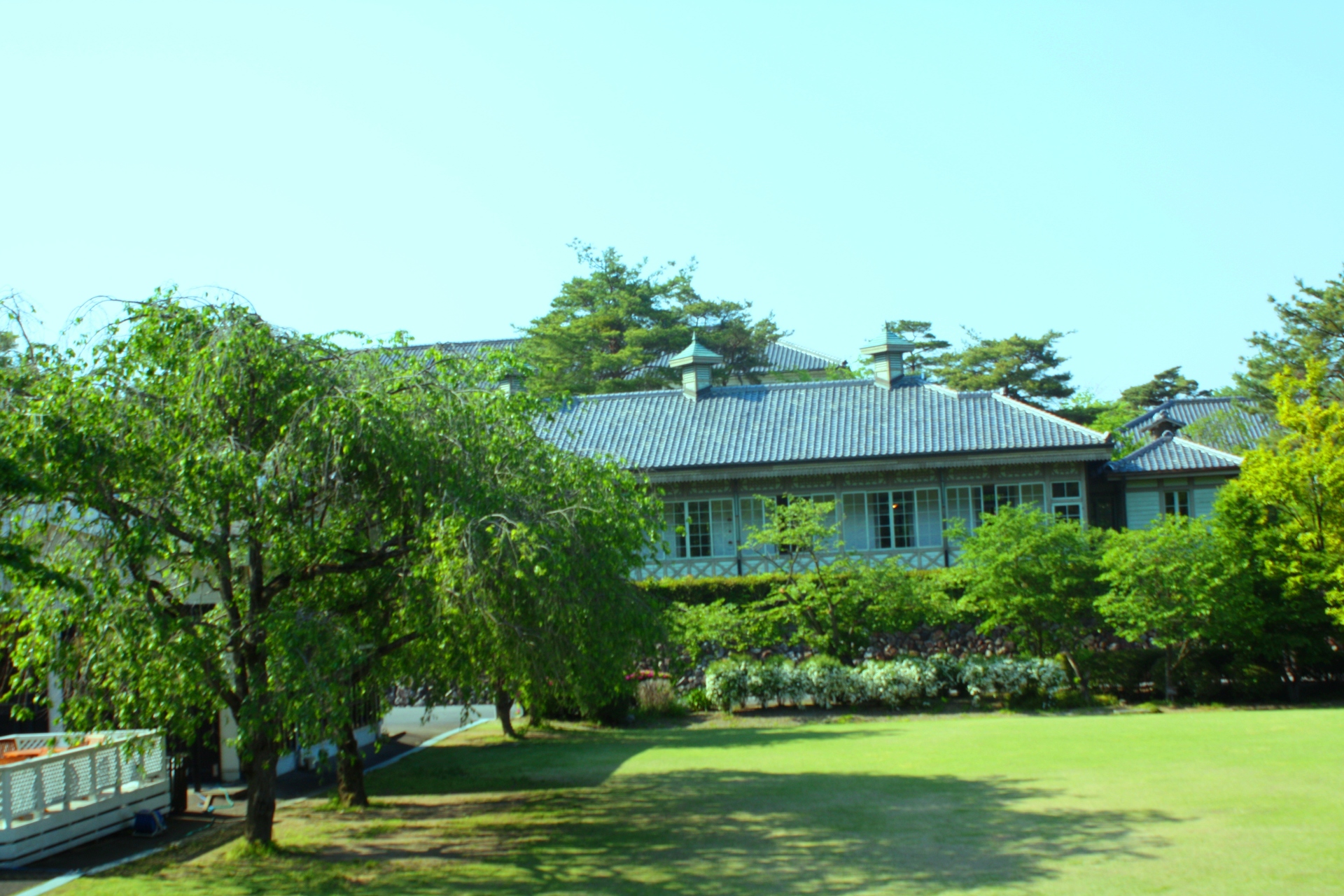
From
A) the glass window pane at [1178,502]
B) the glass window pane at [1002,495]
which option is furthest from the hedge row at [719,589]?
the glass window pane at [1178,502]

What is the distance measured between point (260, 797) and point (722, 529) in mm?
18658

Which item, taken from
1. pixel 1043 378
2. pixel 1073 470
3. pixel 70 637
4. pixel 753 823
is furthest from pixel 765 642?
pixel 1043 378

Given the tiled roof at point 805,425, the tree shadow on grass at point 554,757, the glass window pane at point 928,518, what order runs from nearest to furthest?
1. the tree shadow on grass at point 554,757
2. the tiled roof at point 805,425
3. the glass window pane at point 928,518

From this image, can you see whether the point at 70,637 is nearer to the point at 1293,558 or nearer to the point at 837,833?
the point at 837,833

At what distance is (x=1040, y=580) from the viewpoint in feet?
70.5

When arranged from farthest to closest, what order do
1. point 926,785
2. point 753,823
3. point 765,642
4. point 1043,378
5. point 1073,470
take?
point 1043,378 < point 1073,470 < point 765,642 < point 926,785 < point 753,823

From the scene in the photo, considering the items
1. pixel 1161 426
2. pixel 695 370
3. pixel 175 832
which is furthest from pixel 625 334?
pixel 175 832

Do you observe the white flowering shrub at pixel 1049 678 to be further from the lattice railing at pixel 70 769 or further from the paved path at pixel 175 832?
the lattice railing at pixel 70 769

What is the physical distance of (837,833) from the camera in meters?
10.5

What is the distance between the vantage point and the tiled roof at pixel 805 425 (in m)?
27.0

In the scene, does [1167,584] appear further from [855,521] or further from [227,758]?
[227,758]

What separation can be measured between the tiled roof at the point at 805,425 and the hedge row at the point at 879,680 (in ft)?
20.5

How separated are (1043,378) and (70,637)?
4085 cm

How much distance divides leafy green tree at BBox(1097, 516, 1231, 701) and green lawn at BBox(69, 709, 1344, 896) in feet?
10.6
